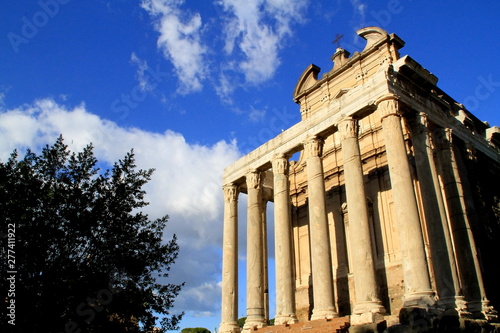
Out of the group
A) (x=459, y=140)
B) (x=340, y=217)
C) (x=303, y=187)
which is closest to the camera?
(x=459, y=140)

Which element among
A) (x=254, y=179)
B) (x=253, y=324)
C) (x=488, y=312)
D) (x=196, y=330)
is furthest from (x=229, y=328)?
(x=196, y=330)

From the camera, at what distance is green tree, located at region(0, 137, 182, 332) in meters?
12.8

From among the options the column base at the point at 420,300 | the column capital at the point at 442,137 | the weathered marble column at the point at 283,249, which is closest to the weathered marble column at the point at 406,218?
the column base at the point at 420,300

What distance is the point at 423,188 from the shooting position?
59.3ft

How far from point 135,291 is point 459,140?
16888 millimetres

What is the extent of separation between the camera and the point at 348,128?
62.8ft

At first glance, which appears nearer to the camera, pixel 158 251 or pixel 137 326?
pixel 137 326

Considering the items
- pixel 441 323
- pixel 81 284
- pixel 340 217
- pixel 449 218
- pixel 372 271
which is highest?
pixel 340 217

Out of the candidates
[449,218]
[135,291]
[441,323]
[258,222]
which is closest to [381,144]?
[449,218]

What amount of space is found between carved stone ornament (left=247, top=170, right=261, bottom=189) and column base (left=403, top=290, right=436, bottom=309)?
1112cm

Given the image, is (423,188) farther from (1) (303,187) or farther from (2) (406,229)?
(1) (303,187)

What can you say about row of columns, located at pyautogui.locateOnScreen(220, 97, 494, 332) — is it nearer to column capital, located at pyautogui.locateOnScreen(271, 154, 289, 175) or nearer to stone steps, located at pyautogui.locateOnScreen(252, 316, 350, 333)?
column capital, located at pyautogui.locateOnScreen(271, 154, 289, 175)

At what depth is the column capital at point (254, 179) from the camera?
2409 cm

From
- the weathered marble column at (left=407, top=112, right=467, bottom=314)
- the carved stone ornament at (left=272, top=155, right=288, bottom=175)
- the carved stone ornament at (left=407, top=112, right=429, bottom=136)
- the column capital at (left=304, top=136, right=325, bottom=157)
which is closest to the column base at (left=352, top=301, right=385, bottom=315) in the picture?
the weathered marble column at (left=407, top=112, right=467, bottom=314)
